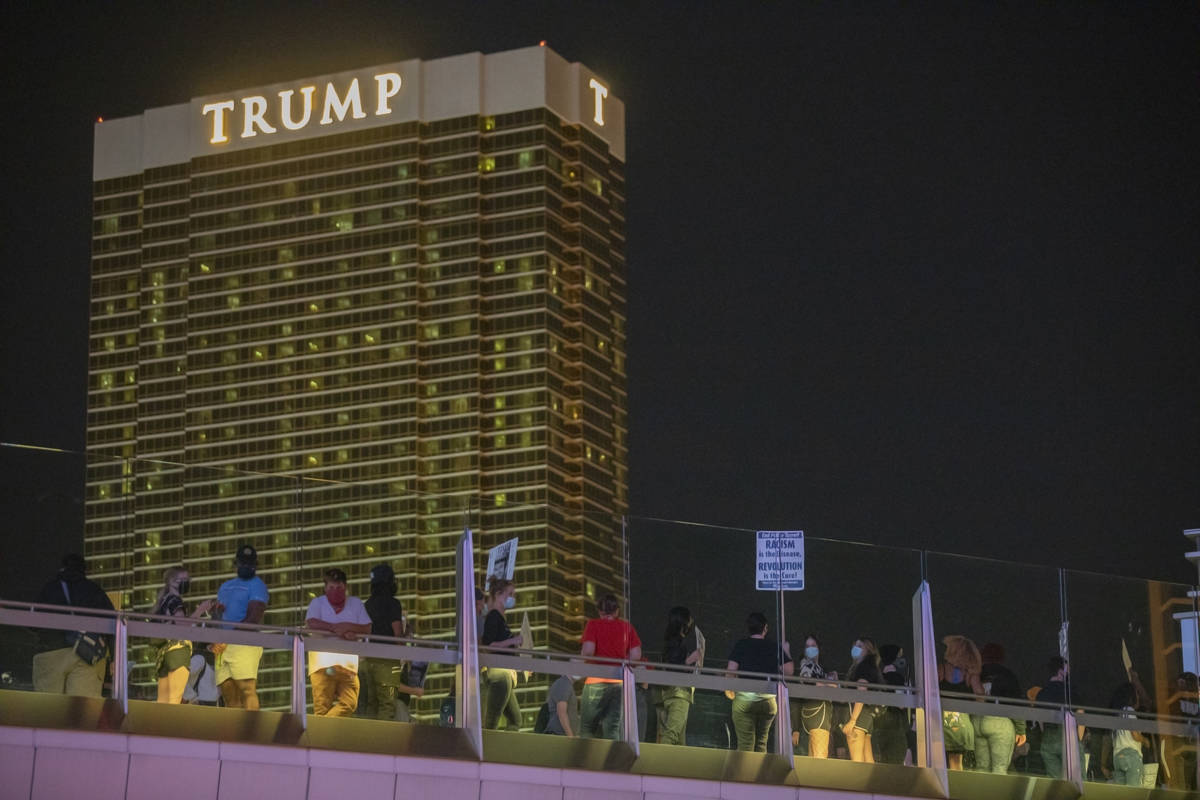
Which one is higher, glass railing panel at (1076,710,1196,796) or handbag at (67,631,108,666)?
handbag at (67,631,108,666)

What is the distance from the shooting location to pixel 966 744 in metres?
21.2

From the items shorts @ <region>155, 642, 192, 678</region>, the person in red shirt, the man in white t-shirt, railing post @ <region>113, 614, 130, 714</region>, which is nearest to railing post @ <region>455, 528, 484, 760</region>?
the man in white t-shirt

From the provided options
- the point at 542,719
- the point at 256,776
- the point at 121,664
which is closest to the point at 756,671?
the point at 542,719

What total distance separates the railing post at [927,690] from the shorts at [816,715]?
3.30 feet

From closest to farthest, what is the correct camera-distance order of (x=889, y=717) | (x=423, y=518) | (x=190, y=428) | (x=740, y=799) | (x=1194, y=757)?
1. (x=423, y=518)
2. (x=740, y=799)
3. (x=889, y=717)
4. (x=1194, y=757)
5. (x=190, y=428)

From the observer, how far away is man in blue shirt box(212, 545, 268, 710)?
59.0 ft

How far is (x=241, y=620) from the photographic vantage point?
18.3 metres

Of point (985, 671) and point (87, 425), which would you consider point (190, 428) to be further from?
point (985, 671)

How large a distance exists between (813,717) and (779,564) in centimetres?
147

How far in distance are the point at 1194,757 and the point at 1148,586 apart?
1805mm

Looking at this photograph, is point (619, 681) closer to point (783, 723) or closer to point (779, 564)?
point (783, 723)

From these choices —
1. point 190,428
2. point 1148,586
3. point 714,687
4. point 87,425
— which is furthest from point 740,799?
point 87,425

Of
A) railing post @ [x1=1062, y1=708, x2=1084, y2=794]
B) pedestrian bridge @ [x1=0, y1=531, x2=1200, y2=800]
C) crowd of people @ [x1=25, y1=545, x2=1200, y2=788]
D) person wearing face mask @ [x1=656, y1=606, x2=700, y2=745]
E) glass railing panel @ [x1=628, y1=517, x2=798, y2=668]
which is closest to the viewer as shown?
pedestrian bridge @ [x1=0, y1=531, x2=1200, y2=800]

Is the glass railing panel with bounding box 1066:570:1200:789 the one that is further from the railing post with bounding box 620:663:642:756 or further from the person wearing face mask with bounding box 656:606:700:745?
the railing post with bounding box 620:663:642:756
